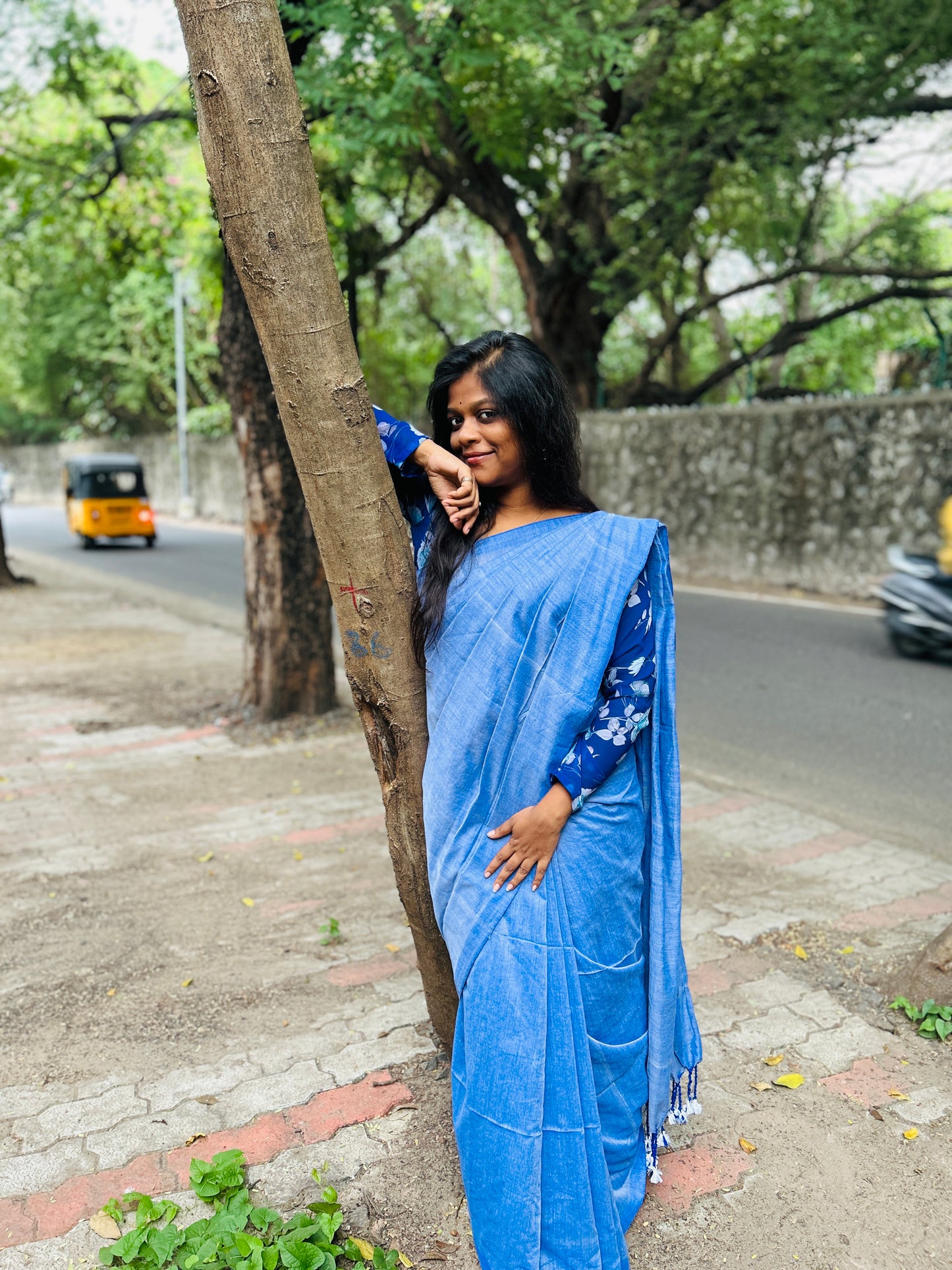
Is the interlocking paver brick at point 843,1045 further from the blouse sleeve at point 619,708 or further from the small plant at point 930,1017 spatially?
the blouse sleeve at point 619,708

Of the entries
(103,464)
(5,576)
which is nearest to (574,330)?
(5,576)

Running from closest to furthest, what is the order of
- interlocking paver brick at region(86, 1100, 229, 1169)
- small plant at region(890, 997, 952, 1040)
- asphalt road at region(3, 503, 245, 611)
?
interlocking paver brick at region(86, 1100, 229, 1169), small plant at region(890, 997, 952, 1040), asphalt road at region(3, 503, 245, 611)

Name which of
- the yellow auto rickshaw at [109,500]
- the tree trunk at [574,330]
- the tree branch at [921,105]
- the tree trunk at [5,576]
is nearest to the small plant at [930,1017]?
the tree branch at [921,105]

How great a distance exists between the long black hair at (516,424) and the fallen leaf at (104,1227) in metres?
1.37

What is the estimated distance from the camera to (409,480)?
2.38m

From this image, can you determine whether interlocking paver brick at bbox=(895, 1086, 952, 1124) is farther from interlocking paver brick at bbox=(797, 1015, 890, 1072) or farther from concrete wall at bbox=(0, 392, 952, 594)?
concrete wall at bbox=(0, 392, 952, 594)

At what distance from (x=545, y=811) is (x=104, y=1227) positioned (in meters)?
1.27

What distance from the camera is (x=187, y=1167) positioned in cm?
241

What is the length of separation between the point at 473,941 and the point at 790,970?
64.3 inches

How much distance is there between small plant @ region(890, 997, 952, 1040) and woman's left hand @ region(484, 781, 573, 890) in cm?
151

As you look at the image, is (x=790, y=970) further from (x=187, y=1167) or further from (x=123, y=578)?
(x=123, y=578)

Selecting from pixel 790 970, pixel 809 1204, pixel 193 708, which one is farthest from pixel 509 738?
pixel 193 708

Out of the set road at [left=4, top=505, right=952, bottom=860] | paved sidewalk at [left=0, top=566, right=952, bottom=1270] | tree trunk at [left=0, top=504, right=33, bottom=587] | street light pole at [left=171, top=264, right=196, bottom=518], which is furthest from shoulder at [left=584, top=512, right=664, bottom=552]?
street light pole at [left=171, top=264, right=196, bottom=518]

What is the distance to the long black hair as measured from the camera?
212cm
